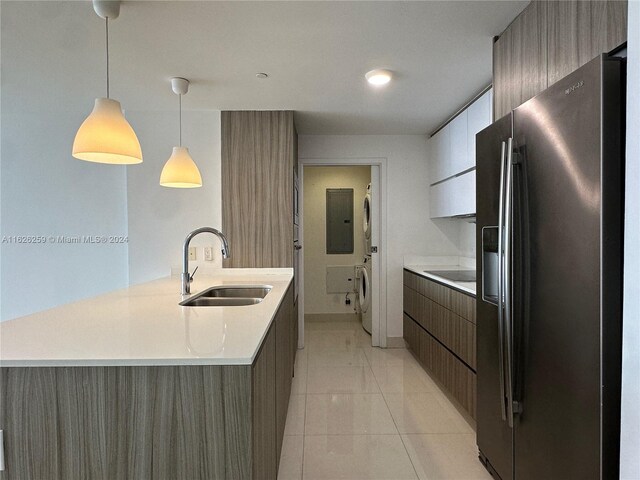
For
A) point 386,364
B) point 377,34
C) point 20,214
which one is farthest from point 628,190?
point 20,214

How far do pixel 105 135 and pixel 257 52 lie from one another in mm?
965

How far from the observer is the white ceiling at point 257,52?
1.67 m

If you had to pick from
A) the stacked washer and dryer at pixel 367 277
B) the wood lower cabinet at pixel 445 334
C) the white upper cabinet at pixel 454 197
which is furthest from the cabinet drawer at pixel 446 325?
the white upper cabinet at pixel 454 197

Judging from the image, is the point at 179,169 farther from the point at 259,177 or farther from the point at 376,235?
the point at 376,235

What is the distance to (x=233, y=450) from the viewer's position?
0.97 meters

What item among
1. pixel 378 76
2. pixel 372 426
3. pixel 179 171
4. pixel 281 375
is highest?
pixel 378 76

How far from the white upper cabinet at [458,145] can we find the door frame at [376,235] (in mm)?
818

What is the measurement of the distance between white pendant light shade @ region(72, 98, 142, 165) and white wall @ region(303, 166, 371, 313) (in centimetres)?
354

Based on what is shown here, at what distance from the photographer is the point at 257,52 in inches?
80.1

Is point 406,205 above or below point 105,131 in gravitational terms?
below

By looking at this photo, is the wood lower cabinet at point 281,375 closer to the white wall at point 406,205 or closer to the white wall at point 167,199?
the white wall at point 167,199

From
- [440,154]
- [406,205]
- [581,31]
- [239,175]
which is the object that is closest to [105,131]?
[239,175]

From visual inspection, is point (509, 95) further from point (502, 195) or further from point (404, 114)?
point (404, 114)

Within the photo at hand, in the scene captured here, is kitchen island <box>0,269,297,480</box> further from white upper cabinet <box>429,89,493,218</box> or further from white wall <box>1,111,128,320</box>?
white wall <box>1,111,128,320</box>
